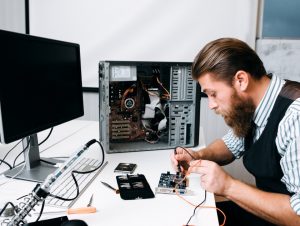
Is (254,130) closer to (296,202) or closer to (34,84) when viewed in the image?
(296,202)

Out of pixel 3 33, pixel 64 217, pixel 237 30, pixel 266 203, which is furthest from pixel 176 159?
pixel 237 30

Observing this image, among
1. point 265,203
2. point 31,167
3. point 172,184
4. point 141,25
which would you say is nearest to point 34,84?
point 31,167

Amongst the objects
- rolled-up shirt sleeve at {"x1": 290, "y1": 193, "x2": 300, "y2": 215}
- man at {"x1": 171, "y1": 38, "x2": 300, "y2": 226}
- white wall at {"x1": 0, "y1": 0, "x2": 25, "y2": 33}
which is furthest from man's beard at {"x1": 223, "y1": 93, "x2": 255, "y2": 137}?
white wall at {"x1": 0, "y1": 0, "x2": 25, "y2": 33}

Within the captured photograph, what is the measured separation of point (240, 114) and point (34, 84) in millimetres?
710

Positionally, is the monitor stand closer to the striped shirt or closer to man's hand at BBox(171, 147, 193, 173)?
man's hand at BBox(171, 147, 193, 173)

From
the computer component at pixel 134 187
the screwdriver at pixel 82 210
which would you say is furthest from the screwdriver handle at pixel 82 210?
the computer component at pixel 134 187

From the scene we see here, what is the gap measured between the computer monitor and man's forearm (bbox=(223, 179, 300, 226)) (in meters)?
0.64

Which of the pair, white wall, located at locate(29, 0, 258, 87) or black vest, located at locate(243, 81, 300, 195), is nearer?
black vest, located at locate(243, 81, 300, 195)

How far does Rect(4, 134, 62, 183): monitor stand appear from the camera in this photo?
103cm

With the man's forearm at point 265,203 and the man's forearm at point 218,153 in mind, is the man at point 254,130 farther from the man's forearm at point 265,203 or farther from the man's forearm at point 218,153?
the man's forearm at point 218,153

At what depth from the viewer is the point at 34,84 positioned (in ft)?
3.13

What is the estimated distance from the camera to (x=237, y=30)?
216cm

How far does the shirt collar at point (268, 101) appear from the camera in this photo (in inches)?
39.5

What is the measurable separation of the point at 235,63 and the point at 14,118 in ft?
2.35
